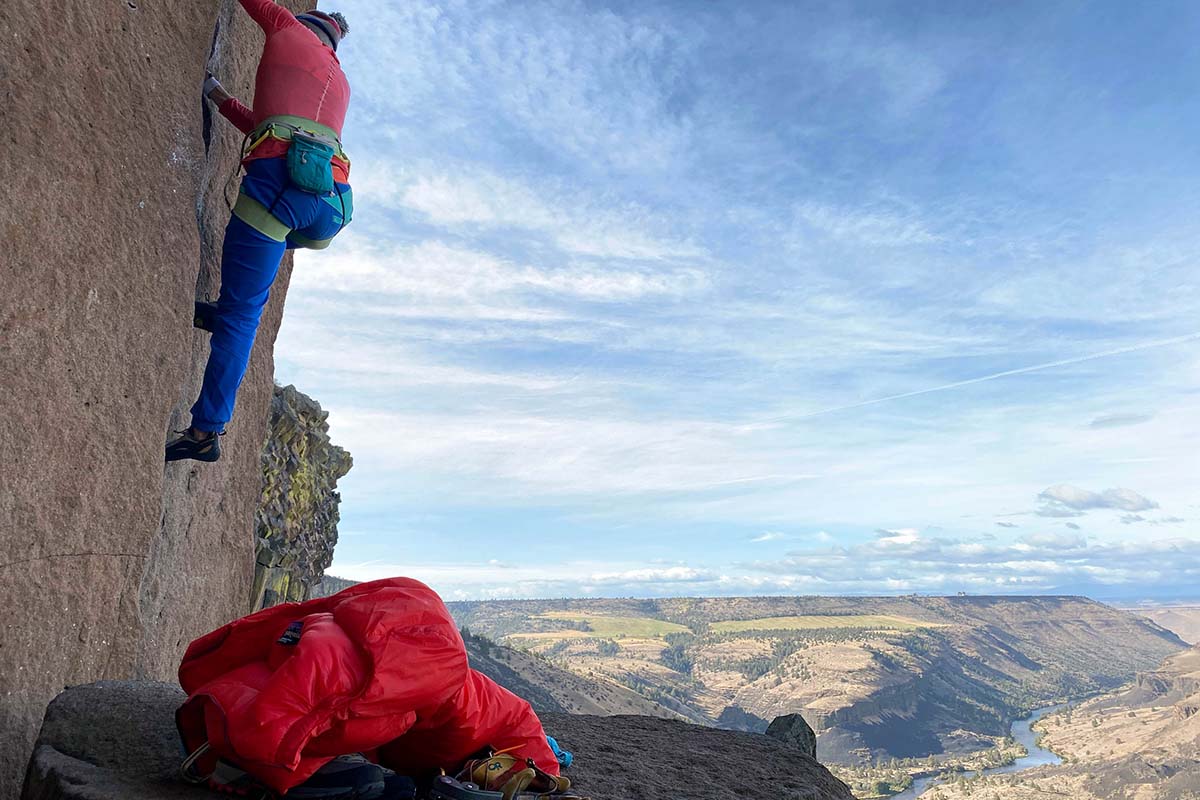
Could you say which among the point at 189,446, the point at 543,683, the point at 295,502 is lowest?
the point at 543,683

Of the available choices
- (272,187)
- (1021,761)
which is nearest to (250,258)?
(272,187)

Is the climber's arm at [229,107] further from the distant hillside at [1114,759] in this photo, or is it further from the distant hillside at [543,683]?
the distant hillside at [1114,759]

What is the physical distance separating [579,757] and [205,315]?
386 centimetres

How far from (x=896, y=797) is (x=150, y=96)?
12958cm

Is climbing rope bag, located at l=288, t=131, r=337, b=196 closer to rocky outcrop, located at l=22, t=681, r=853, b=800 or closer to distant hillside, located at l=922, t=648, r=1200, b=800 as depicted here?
rocky outcrop, located at l=22, t=681, r=853, b=800

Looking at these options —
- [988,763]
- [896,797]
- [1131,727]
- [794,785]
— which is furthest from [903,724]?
[794,785]

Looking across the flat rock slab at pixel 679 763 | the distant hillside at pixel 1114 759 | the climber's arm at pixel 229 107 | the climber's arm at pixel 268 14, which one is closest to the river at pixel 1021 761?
the distant hillside at pixel 1114 759

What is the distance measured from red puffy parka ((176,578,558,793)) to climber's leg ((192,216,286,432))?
205cm

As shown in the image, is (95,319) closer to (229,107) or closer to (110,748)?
(229,107)

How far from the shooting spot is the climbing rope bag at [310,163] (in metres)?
5.10

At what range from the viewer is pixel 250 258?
527 centimetres

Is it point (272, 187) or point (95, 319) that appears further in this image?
point (272, 187)

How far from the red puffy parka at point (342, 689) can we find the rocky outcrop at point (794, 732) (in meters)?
3.80

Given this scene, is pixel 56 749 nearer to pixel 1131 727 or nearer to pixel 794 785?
pixel 794 785
